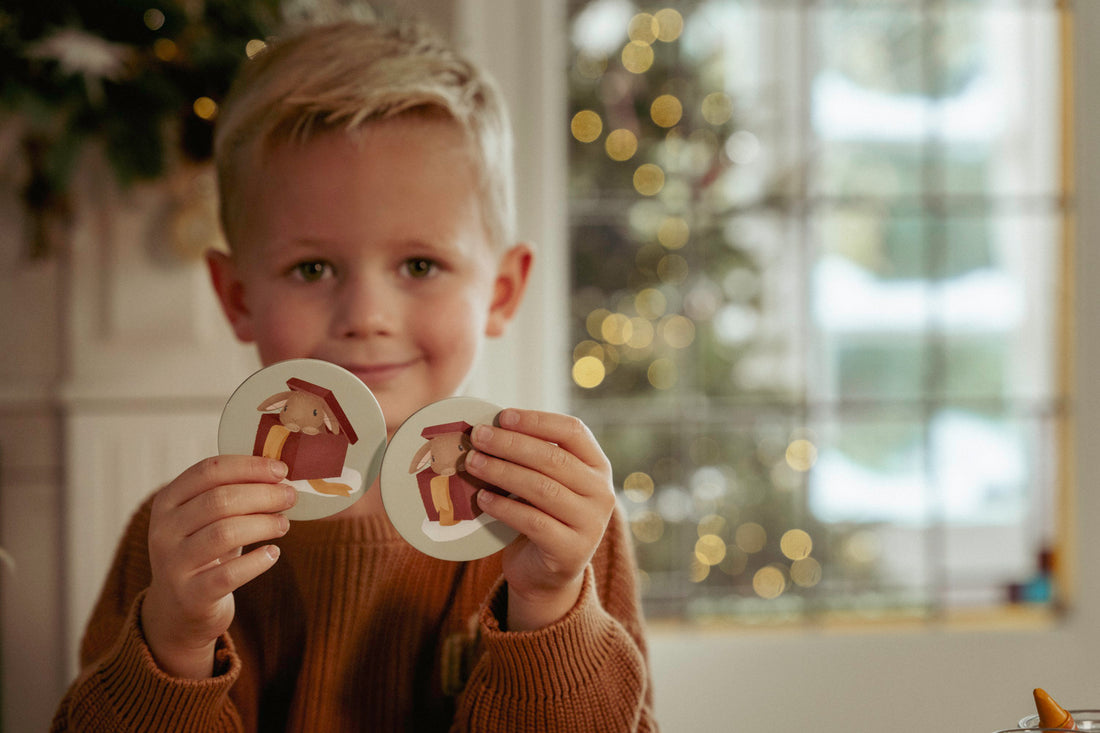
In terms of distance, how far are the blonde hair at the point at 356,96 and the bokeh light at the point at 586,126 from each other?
3.93 feet

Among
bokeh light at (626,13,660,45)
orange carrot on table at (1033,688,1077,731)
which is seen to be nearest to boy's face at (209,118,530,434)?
orange carrot on table at (1033,688,1077,731)

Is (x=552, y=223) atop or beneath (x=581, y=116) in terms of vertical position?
beneath

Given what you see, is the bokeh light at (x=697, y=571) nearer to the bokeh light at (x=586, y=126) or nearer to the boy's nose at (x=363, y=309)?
the bokeh light at (x=586, y=126)

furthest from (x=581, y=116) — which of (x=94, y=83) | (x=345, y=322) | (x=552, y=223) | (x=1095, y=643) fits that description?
(x=1095, y=643)

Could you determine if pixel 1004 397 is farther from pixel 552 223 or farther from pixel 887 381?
pixel 552 223

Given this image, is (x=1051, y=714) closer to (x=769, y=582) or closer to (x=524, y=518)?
(x=524, y=518)

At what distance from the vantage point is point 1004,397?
2.19 meters

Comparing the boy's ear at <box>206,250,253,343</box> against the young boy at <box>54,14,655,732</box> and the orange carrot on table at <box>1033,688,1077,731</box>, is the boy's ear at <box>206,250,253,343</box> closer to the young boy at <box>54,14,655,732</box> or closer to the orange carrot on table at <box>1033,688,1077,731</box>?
the young boy at <box>54,14,655,732</box>

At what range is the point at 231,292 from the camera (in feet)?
Result: 2.85

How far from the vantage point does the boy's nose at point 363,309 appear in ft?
2.36

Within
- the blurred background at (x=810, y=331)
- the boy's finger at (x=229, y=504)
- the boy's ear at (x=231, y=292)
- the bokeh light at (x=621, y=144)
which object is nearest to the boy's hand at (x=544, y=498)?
the boy's finger at (x=229, y=504)

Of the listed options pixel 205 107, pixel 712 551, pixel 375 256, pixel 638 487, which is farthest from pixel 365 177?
pixel 712 551

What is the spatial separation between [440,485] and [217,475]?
0.15 m

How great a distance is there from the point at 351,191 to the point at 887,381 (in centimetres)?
179
